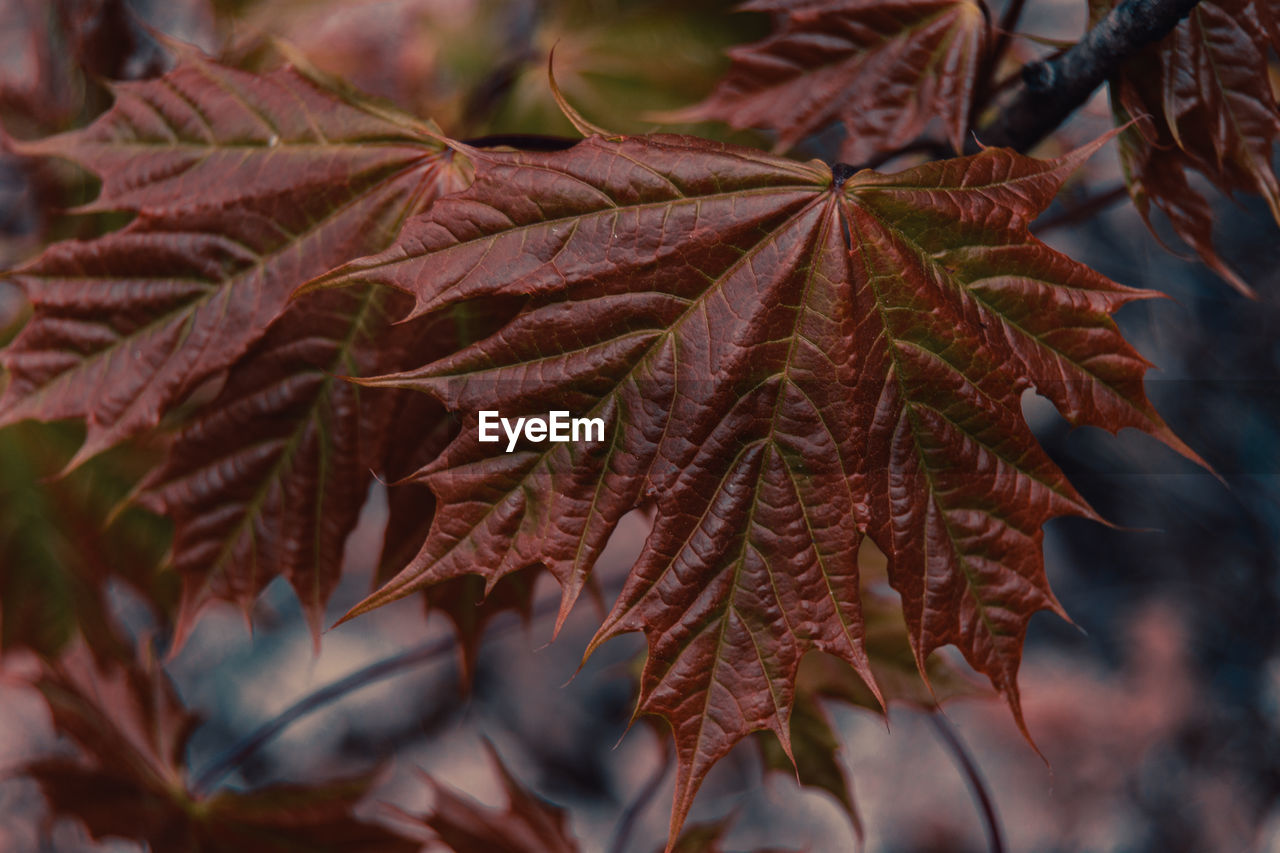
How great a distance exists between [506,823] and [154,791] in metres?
0.44

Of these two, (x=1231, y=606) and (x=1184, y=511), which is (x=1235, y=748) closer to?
(x=1231, y=606)

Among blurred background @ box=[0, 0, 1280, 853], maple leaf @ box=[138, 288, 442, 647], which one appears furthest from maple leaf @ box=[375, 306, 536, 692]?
blurred background @ box=[0, 0, 1280, 853]

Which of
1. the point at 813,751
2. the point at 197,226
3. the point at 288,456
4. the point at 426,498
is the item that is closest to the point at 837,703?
the point at 813,751

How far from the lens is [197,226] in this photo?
67 centimetres

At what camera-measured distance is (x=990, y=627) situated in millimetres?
607

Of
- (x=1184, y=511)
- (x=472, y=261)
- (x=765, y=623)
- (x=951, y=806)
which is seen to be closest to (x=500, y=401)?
(x=472, y=261)

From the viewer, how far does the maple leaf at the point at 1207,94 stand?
2.05 ft

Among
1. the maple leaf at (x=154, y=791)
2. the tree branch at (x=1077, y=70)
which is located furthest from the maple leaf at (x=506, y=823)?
the tree branch at (x=1077, y=70)

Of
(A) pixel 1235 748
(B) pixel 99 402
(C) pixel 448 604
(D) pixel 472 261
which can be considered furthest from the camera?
(A) pixel 1235 748

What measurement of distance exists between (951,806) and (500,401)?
4.06 ft

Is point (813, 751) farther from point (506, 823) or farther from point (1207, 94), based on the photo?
point (1207, 94)

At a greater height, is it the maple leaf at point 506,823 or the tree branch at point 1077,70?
the tree branch at point 1077,70

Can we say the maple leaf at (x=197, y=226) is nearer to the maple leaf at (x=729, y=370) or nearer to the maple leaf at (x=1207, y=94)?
the maple leaf at (x=729, y=370)

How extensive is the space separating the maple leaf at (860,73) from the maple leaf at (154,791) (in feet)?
2.97
